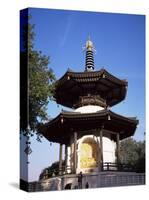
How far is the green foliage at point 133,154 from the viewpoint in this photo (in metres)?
12.8

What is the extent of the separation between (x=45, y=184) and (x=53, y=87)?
5.97ft

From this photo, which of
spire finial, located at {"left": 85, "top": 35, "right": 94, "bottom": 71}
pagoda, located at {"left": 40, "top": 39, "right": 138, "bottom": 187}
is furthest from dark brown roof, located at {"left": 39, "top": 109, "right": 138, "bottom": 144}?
spire finial, located at {"left": 85, "top": 35, "right": 94, "bottom": 71}

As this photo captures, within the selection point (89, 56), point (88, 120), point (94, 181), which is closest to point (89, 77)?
point (89, 56)

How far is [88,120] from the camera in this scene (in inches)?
493

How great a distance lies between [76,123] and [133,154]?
135 centimetres

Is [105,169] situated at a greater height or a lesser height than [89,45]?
lesser

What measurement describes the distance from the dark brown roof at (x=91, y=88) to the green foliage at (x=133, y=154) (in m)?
0.90

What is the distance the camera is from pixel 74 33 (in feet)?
39.4

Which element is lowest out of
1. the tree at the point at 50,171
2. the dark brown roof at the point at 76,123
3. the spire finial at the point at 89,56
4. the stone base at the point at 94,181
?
the stone base at the point at 94,181

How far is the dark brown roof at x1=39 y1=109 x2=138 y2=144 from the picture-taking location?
40.1 ft

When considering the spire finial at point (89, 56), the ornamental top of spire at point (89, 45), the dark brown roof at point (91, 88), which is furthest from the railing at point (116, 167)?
the ornamental top of spire at point (89, 45)

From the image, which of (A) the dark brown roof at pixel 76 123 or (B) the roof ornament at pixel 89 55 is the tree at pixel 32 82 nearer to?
(A) the dark brown roof at pixel 76 123

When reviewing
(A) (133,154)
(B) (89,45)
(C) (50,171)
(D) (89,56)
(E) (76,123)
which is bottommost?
(C) (50,171)

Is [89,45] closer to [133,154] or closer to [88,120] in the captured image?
[88,120]
